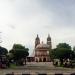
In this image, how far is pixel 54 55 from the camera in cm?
13512

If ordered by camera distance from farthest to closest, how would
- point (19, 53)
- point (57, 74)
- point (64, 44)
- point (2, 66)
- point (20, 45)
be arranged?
1. point (64, 44)
2. point (20, 45)
3. point (19, 53)
4. point (2, 66)
5. point (57, 74)

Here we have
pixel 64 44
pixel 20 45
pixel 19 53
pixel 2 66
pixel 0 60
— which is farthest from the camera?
pixel 64 44

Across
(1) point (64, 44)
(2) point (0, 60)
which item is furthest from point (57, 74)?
(1) point (64, 44)

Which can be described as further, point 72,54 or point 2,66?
point 72,54

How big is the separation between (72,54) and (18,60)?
2330 centimetres

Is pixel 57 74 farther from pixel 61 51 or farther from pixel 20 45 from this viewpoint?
pixel 20 45

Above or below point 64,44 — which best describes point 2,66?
below

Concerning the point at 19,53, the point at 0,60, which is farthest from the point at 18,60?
the point at 0,60

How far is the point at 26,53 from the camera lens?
136 meters

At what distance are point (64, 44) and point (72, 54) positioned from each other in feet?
164

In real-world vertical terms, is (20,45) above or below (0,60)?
above

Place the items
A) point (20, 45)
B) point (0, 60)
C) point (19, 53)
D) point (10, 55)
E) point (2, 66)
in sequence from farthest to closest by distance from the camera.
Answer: point (20, 45) → point (19, 53) → point (10, 55) → point (0, 60) → point (2, 66)

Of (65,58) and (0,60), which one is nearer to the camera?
(0,60)

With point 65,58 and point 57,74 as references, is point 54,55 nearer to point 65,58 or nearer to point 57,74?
point 65,58
